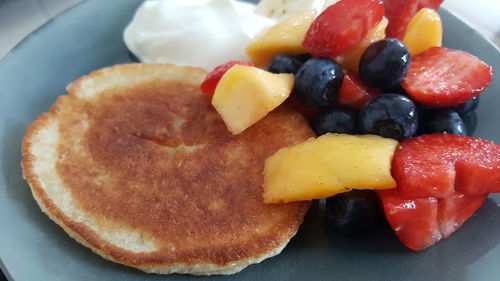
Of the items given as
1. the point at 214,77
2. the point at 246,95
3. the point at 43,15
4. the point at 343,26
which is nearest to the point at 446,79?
the point at 343,26


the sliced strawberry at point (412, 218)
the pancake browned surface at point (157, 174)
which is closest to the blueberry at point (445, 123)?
the sliced strawberry at point (412, 218)

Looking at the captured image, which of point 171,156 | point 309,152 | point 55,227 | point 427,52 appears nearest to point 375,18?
point 427,52

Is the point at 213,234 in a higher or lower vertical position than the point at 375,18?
lower

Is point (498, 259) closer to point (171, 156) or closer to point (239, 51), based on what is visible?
point (171, 156)

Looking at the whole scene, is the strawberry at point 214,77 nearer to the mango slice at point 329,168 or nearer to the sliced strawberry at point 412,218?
the mango slice at point 329,168

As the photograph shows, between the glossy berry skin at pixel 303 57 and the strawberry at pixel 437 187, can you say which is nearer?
the strawberry at pixel 437 187

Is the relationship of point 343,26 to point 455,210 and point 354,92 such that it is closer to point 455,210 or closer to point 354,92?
point 354,92
